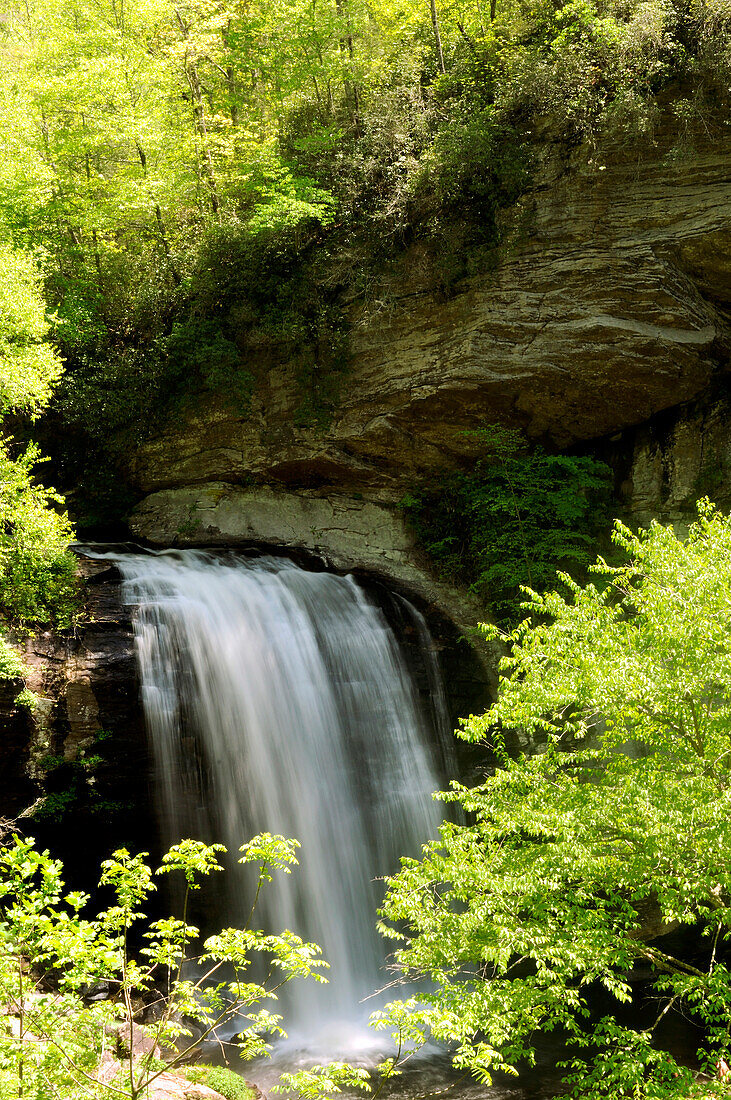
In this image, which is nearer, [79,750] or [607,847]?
[607,847]

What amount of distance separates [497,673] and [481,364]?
5.81 meters

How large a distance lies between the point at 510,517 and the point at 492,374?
278 centimetres

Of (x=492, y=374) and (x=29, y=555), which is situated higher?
(x=492, y=374)

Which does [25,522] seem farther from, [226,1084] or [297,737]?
[226,1084]

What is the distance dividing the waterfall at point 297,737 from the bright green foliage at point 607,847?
4.27 meters

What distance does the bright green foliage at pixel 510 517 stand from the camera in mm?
13820

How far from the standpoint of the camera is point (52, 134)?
1702cm

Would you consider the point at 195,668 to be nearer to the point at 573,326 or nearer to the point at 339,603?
the point at 339,603

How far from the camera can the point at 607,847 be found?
251 inches

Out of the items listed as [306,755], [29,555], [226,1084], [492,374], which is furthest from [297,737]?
[492,374]

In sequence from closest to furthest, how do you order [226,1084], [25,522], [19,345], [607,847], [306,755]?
[607,847]
[226,1084]
[25,522]
[19,345]
[306,755]

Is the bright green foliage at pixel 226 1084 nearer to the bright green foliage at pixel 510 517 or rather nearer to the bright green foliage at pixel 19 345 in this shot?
the bright green foliage at pixel 510 517

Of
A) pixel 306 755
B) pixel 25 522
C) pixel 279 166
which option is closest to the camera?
pixel 25 522

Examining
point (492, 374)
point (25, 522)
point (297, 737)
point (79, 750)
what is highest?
point (492, 374)
